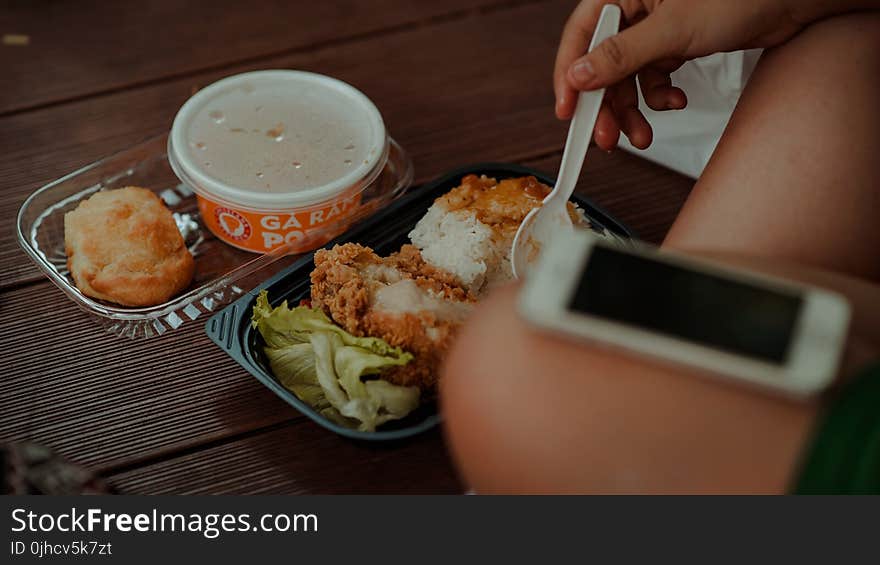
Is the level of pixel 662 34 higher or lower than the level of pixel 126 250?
higher

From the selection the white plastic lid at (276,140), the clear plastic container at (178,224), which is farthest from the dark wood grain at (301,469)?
the white plastic lid at (276,140)

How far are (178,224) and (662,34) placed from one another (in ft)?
2.33

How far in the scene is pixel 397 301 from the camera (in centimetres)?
98

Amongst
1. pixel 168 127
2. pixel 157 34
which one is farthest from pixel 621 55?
pixel 157 34

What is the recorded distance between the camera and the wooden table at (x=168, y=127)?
38.4 inches

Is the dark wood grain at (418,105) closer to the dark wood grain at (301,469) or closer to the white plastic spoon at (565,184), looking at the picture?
the white plastic spoon at (565,184)

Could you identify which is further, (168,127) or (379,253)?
(168,127)

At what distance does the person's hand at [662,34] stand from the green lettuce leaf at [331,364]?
1.12 ft

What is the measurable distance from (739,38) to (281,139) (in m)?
0.60

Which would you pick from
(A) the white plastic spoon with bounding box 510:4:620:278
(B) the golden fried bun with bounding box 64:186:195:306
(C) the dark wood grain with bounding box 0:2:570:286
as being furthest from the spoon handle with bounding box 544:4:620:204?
(B) the golden fried bun with bounding box 64:186:195:306

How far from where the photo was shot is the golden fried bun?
1.08 meters

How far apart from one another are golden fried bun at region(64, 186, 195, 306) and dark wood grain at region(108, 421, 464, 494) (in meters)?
0.24

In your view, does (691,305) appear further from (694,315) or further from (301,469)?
(301,469)

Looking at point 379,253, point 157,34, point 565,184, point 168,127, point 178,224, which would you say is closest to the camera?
point 565,184
